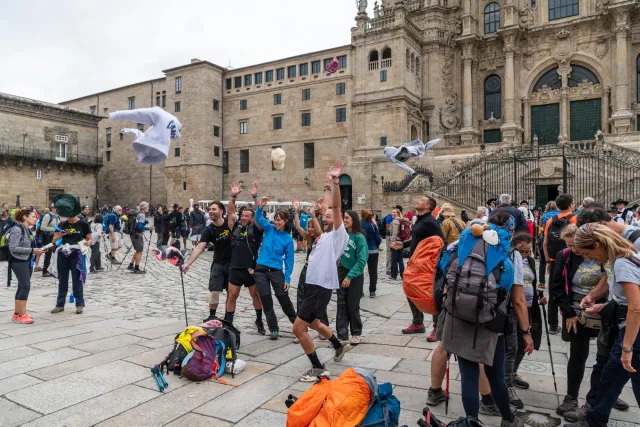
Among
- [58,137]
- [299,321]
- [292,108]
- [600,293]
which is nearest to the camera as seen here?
[600,293]

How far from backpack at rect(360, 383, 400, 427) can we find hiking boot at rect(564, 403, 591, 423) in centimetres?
169

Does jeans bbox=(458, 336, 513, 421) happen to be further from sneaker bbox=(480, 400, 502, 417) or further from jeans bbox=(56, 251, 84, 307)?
jeans bbox=(56, 251, 84, 307)

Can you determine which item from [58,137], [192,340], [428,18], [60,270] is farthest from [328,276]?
[58,137]

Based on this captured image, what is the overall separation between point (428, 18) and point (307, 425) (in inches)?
1426

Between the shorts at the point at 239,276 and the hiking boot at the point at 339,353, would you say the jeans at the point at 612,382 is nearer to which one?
the hiking boot at the point at 339,353

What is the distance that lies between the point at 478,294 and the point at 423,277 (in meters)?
1.06

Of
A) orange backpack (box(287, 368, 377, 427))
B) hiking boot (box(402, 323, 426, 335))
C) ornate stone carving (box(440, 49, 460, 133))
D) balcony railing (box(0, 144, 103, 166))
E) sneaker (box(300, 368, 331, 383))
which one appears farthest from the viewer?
balcony railing (box(0, 144, 103, 166))

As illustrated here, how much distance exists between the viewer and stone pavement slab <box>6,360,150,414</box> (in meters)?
4.32

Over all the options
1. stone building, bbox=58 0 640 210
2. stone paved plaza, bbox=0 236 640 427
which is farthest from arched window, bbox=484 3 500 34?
stone paved plaza, bbox=0 236 640 427

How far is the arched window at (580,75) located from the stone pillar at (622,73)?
2075 mm

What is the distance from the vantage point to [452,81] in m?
34.9

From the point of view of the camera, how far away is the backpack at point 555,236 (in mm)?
7473

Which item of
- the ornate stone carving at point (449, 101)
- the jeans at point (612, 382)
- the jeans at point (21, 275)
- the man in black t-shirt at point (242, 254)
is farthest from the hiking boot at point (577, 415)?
the ornate stone carving at point (449, 101)

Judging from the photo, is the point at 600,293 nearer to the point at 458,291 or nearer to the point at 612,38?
the point at 458,291
